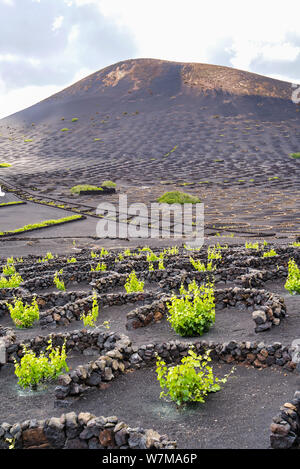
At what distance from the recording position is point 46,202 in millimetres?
61469

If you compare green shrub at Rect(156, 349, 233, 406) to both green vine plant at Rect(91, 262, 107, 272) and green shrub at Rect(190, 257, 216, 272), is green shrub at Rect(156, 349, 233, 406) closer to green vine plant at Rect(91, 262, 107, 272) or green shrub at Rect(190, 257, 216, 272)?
green shrub at Rect(190, 257, 216, 272)

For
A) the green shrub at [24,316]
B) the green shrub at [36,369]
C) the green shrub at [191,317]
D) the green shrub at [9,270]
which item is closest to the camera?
the green shrub at [36,369]

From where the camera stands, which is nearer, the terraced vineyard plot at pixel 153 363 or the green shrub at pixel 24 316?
the terraced vineyard plot at pixel 153 363

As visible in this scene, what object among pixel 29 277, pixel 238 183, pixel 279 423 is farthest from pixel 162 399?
pixel 238 183

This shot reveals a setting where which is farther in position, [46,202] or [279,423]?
[46,202]

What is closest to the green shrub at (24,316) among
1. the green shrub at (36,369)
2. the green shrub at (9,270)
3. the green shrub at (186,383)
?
the green shrub at (36,369)

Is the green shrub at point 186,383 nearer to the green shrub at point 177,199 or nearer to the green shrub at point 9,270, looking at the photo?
the green shrub at point 9,270

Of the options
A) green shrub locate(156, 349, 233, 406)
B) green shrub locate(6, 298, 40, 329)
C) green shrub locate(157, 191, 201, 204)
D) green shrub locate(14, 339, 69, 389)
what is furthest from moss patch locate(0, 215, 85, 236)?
Answer: green shrub locate(156, 349, 233, 406)

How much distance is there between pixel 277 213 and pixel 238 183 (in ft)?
89.7

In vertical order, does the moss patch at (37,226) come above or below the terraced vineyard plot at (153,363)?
above

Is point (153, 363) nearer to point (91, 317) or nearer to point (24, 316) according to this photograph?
point (91, 317)

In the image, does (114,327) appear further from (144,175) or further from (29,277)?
(144,175)

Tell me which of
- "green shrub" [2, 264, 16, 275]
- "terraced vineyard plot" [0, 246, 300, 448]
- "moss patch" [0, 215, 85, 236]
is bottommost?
A: "terraced vineyard plot" [0, 246, 300, 448]

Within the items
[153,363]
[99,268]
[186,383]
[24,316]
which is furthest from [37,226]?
[186,383]
